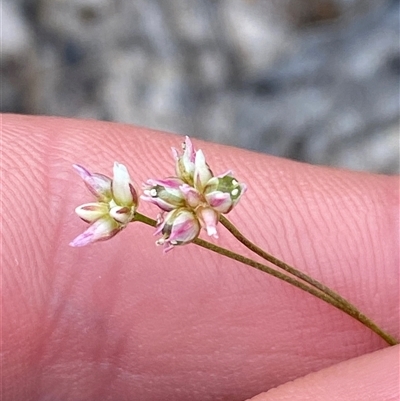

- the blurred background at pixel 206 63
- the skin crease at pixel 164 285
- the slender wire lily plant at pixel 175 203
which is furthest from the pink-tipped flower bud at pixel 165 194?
the blurred background at pixel 206 63

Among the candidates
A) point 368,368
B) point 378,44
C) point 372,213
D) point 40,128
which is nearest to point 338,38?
point 378,44

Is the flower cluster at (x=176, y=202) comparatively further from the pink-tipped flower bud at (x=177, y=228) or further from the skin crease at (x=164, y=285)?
the skin crease at (x=164, y=285)

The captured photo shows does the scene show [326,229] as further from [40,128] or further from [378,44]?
[378,44]

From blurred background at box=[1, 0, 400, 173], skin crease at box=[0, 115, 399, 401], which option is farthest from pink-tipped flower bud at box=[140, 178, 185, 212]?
blurred background at box=[1, 0, 400, 173]

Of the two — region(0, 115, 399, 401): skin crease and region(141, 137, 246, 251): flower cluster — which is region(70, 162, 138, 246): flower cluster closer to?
region(141, 137, 246, 251): flower cluster

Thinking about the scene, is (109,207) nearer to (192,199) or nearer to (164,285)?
(192,199)

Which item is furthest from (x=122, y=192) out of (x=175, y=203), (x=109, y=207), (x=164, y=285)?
(x=164, y=285)

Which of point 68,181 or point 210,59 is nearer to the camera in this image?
point 68,181
